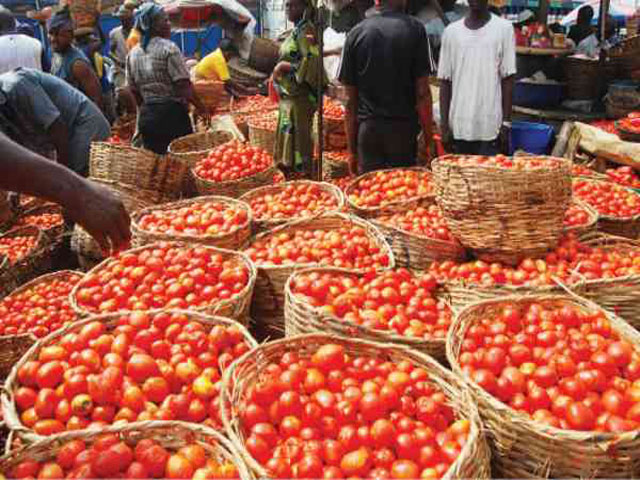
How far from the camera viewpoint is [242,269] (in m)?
3.26

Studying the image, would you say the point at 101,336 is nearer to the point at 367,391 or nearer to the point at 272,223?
the point at 367,391

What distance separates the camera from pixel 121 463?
5.76 ft

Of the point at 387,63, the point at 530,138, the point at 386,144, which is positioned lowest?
the point at 530,138

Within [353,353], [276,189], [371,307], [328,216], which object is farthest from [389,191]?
[353,353]

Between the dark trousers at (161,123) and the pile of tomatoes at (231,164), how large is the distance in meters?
0.83

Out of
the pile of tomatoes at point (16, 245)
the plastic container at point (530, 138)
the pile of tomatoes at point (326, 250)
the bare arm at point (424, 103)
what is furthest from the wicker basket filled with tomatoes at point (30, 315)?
the plastic container at point (530, 138)

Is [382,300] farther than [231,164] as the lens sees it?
No

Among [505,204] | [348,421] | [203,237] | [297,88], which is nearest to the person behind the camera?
[348,421]

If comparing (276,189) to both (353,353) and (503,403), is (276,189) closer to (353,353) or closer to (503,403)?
(353,353)

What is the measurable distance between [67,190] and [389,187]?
2.73 meters

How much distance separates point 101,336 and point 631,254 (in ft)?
9.79

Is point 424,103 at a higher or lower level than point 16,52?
lower

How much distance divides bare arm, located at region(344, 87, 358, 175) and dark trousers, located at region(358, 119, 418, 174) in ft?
0.25

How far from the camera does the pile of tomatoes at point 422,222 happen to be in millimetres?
3520
